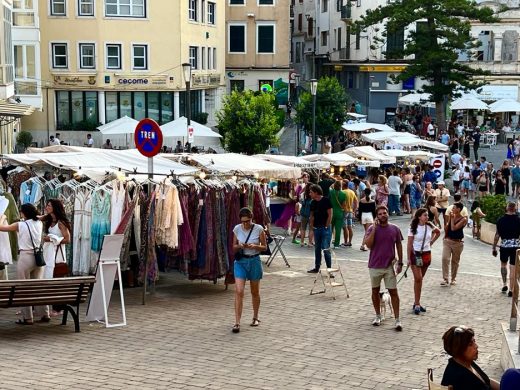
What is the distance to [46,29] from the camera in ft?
154

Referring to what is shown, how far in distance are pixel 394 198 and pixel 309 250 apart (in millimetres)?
8233

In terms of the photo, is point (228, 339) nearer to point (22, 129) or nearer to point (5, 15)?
point (5, 15)

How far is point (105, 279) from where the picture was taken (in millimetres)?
13398

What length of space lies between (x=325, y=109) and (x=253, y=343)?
33.6 meters

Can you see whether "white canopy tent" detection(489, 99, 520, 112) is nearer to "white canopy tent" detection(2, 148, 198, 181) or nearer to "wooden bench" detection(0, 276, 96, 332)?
"white canopy tent" detection(2, 148, 198, 181)

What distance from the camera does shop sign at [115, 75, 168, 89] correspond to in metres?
48.1

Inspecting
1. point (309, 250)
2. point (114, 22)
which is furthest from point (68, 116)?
point (309, 250)

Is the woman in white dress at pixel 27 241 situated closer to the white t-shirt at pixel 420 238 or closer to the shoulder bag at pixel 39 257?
the shoulder bag at pixel 39 257

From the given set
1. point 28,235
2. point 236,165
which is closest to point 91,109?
point 236,165

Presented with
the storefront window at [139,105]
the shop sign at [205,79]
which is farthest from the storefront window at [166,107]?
the shop sign at [205,79]

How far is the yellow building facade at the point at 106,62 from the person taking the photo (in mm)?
47031

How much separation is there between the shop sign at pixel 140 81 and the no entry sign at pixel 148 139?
111ft

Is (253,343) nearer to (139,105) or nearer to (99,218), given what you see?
(99,218)

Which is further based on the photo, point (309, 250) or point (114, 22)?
point (114, 22)
